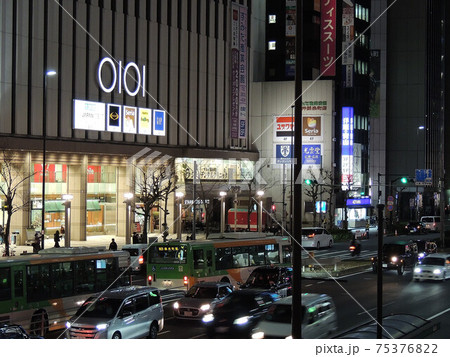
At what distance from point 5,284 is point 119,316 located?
4268mm

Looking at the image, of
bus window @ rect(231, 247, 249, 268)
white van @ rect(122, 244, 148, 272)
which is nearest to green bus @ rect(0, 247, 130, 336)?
bus window @ rect(231, 247, 249, 268)

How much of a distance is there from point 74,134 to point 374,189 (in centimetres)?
6577

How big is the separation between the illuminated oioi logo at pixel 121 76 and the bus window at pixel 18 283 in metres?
39.0

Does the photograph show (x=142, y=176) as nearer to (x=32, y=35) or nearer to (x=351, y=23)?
(x=32, y=35)

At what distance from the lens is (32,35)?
178 ft

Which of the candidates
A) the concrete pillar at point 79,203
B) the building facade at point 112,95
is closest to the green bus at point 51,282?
the building facade at point 112,95

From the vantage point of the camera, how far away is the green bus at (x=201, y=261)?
29672 millimetres

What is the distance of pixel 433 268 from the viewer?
3544 cm

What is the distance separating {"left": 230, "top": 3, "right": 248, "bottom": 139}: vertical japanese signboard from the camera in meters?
73.6

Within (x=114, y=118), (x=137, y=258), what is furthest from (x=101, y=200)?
(x=137, y=258)

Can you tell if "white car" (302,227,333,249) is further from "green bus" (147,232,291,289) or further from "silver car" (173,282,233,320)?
"silver car" (173,282,233,320)

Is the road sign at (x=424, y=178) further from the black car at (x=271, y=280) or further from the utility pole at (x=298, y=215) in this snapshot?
the utility pole at (x=298, y=215)

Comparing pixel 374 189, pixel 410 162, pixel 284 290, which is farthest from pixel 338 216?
pixel 284 290

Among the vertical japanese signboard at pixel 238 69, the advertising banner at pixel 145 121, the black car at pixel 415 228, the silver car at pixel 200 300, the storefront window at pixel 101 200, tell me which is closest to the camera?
the silver car at pixel 200 300
